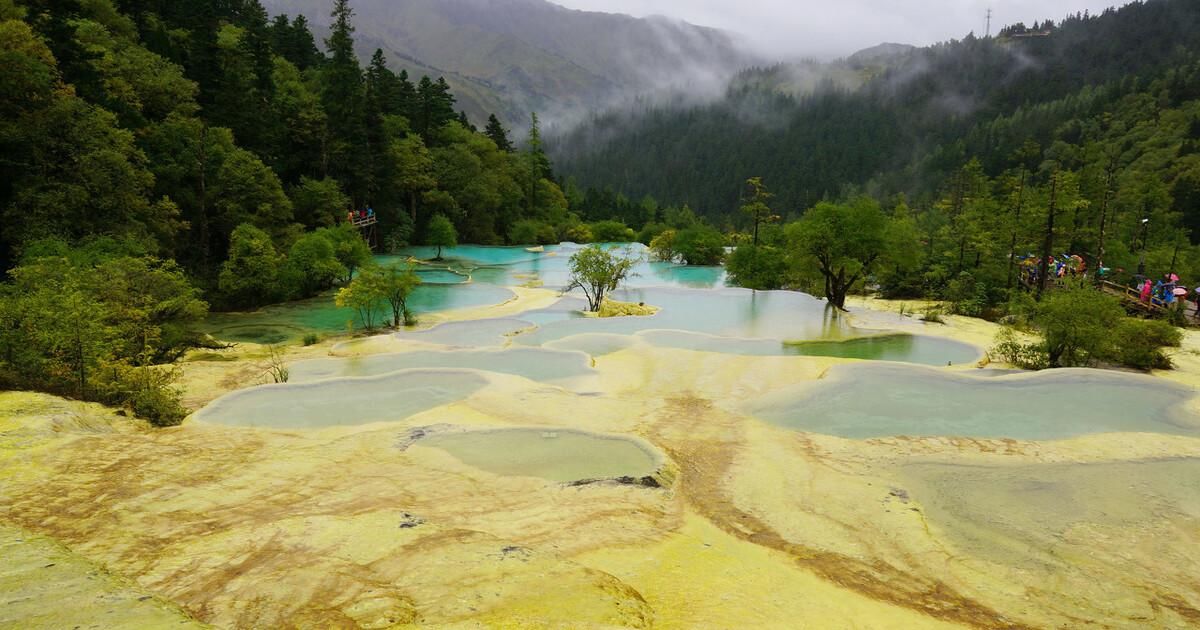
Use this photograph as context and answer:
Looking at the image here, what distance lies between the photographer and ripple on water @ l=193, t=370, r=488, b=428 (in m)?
12.5

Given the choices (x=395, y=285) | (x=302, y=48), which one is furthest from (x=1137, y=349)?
(x=302, y=48)

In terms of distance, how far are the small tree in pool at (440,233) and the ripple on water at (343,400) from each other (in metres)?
36.2

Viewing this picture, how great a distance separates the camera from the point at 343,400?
A: 1400cm

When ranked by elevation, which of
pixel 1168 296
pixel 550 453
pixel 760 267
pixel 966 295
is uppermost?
pixel 760 267

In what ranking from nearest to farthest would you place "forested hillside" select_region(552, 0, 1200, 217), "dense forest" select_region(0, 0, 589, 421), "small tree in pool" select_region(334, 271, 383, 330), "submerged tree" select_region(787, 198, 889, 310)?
"dense forest" select_region(0, 0, 589, 421)
"small tree in pool" select_region(334, 271, 383, 330)
"submerged tree" select_region(787, 198, 889, 310)
"forested hillside" select_region(552, 0, 1200, 217)

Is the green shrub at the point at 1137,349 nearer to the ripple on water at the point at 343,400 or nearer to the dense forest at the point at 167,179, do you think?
the ripple on water at the point at 343,400

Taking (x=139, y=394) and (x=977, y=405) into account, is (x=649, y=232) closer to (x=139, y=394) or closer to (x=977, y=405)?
(x=977, y=405)

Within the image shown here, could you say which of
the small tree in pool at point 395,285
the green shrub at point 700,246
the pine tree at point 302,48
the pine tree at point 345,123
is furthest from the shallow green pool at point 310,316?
the pine tree at point 302,48

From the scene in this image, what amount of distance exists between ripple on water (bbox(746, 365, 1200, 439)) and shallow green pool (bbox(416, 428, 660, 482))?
161 inches

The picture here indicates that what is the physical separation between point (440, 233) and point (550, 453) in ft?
140

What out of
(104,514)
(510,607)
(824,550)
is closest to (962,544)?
(824,550)

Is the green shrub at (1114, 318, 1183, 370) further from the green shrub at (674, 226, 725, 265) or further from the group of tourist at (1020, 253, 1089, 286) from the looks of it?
the green shrub at (674, 226, 725, 265)

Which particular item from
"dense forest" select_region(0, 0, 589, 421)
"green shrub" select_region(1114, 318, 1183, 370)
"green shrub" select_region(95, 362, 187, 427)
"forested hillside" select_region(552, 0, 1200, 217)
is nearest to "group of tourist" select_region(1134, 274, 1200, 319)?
"green shrub" select_region(1114, 318, 1183, 370)

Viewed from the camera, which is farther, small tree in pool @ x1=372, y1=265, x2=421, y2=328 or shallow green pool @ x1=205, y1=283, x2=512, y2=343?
small tree in pool @ x1=372, y1=265, x2=421, y2=328
